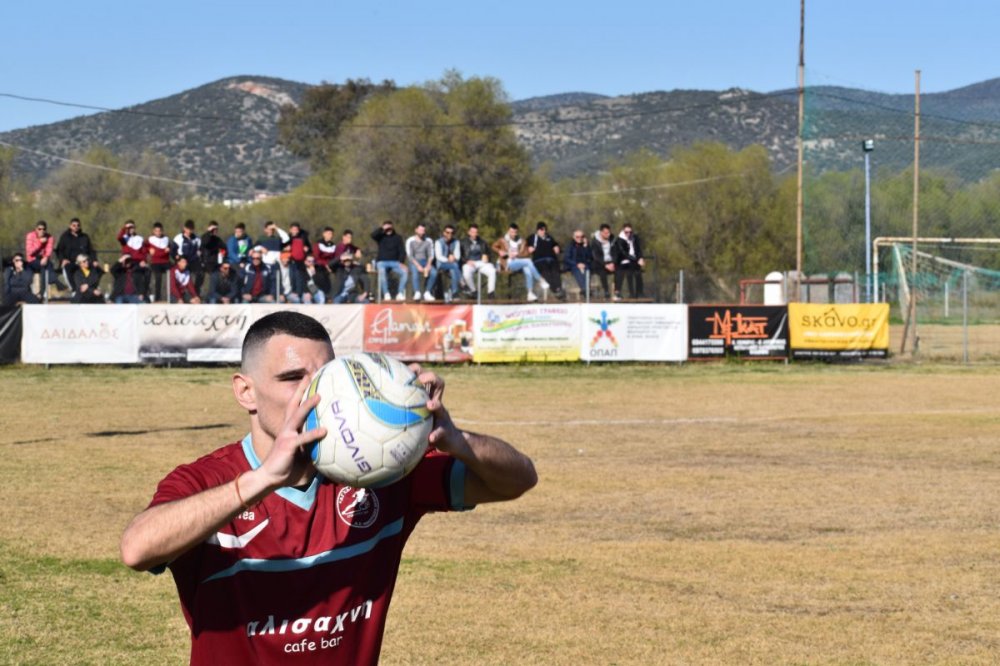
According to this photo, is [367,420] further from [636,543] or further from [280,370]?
[636,543]

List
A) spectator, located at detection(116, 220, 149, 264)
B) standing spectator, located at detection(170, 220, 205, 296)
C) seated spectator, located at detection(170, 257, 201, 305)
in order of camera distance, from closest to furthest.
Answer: seated spectator, located at detection(170, 257, 201, 305)
spectator, located at detection(116, 220, 149, 264)
standing spectator, located at detection(170, 220, 205, 296)

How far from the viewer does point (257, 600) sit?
3.87 meters

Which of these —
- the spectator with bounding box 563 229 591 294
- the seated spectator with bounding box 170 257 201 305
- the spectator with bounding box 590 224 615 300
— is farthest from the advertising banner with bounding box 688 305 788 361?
the seated spectator with bounding box 170 257 201 305

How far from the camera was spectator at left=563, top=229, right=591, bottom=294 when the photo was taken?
32.9 metres

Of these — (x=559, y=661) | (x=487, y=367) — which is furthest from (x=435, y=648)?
(x=487, y=367)

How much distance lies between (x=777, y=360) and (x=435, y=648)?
26.4 meters

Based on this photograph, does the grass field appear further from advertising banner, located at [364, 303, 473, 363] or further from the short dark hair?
advertising banner, located at [364, 303, 473, 363]

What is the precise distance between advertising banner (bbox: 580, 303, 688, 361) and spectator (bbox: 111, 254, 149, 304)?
34.2 feet

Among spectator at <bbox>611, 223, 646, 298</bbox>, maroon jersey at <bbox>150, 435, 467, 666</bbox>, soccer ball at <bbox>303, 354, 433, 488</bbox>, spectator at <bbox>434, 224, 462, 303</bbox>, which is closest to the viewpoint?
soccer ball at <bbox>303, 354, 433, 488</bbox>

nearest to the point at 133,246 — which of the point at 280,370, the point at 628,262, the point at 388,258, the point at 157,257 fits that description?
the point at 157,257

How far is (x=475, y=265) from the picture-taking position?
32500mm

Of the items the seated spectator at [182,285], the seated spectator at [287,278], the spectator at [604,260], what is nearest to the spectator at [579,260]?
the spectator at [604,260]

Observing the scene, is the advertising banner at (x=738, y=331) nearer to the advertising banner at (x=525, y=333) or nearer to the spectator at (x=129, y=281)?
the advertising banner at (x=525, y=333)

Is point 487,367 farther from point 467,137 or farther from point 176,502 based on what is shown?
point 467,137
